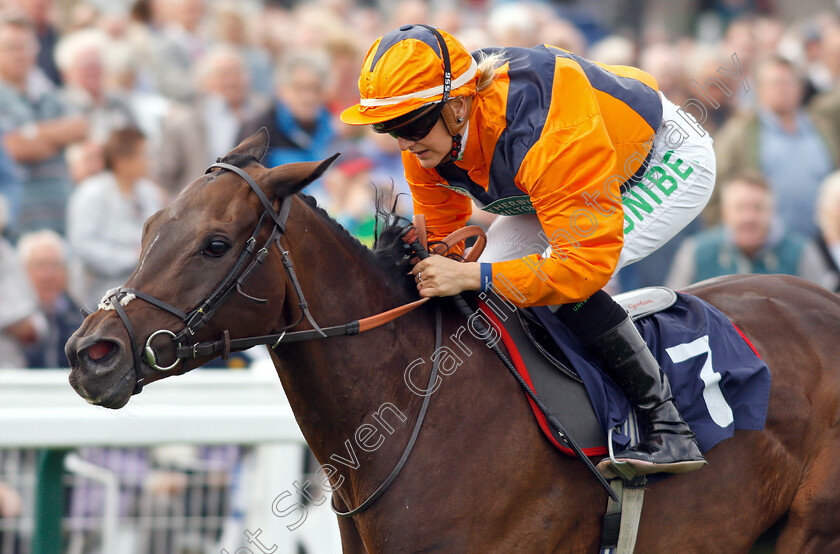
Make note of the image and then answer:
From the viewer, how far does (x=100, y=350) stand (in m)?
2.64

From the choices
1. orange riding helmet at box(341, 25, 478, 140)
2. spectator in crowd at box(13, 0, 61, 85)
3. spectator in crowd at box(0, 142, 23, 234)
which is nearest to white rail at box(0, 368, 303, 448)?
orange riding helmet at box(341, 25, 478, 140)

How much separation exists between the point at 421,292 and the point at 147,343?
0.85 m

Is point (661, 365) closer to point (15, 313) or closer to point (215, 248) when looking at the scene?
point (215, 248)

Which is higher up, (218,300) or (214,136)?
(218,300)

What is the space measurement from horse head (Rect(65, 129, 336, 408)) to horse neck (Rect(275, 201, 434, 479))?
0.10 m

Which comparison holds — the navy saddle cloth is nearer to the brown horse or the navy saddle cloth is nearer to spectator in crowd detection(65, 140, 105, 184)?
the brown horse

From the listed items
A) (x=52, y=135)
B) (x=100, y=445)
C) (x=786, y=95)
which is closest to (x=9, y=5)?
(x=52, y=135)

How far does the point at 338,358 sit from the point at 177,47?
19.0 ft

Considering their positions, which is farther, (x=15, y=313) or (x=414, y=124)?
(x=15, y=313)

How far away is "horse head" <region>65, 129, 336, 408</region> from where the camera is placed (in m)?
2.63

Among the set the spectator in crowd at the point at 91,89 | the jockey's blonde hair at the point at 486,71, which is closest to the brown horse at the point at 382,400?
the jockey's blonde hair at the point at 486,71

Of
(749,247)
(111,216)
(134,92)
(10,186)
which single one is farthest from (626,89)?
(134,92)

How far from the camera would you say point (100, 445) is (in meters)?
3.86

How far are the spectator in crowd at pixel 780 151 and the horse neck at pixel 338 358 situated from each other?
4.95 m
